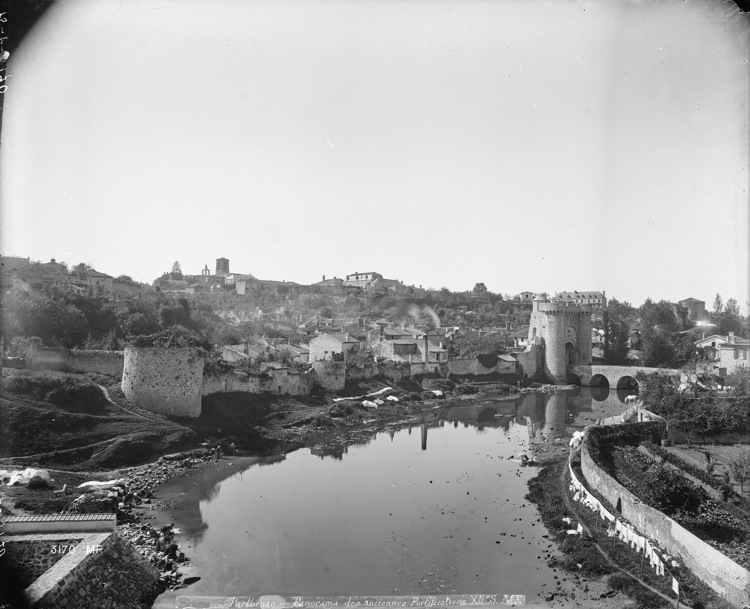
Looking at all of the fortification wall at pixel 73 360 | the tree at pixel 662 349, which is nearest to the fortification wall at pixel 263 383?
the fortification wall at pixel 73 360

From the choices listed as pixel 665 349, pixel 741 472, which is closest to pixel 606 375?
pixel 665 349

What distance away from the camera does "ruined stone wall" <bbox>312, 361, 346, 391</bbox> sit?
24.2 meters

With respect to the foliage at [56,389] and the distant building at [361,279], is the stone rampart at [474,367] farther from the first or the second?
the distant building at [361,279]

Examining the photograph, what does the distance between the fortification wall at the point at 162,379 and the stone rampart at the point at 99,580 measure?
336 inches

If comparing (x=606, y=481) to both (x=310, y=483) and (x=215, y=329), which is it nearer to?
(x=310, y=483)

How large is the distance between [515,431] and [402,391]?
704 centimetres

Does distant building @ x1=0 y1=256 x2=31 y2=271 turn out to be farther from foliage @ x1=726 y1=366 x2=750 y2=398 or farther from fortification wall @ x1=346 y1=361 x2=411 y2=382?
foliage @ x1=726 y1=366 x2=750 y2=398

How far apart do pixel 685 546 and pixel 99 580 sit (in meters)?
8.08

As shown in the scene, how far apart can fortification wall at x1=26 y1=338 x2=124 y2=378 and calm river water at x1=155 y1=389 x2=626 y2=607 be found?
5.54 meters

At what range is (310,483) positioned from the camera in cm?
1337

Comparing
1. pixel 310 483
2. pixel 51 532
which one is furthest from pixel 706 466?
pixel 51 532

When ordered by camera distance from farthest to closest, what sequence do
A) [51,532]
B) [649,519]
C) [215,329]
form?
[215,329]
[649,519]
[51,532]

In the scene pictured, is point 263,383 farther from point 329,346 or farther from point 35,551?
Answer: point 35,551

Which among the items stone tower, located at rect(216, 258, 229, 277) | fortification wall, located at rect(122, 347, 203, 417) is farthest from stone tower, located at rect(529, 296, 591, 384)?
stone tower, located at rect(216, 258, 229, 277)
